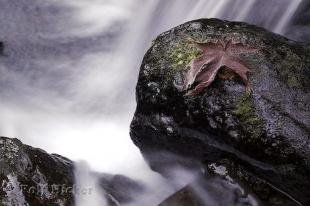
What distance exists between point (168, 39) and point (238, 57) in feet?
2.41

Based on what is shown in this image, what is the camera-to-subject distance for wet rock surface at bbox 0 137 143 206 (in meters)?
3.46

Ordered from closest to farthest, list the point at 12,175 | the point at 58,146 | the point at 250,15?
1. the point at 12,175
2. the point at 58,146
3. the point at 250,15

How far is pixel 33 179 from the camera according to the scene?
3605 millimetres

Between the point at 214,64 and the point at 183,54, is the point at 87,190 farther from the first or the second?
the point at 214,64

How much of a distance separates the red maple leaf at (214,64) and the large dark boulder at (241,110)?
5 cm

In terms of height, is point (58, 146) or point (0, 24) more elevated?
point (0, 24)

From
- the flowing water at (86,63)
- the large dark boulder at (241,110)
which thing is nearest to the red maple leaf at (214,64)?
the large dark boulder at (241,110)

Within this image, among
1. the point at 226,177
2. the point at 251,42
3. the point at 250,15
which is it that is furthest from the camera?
the point at 250,15

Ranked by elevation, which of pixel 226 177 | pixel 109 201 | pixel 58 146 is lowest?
pixel 226 177

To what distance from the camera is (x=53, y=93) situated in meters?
6.09

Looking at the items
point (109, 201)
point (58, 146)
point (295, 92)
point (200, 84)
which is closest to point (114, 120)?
point (58, 146)

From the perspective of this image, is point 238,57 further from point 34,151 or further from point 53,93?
point 53,93

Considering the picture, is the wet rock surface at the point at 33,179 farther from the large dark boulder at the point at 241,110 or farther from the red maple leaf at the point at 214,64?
the red maple leaf at the point at 214,64

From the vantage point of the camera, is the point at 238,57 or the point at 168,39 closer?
the point at 238,57
